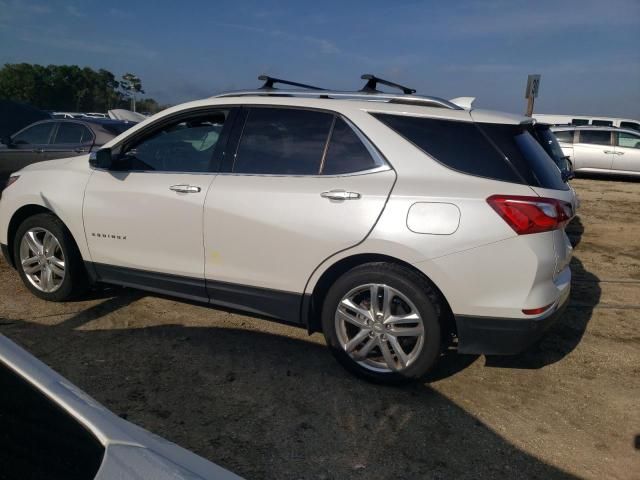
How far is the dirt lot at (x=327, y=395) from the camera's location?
2701 mm

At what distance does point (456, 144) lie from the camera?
3234 mm

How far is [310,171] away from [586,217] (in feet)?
26.9

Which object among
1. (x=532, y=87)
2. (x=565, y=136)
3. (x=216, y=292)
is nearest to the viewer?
(x=216, y=292)

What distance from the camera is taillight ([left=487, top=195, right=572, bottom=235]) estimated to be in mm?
2979

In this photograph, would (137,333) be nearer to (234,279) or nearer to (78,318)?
(78,318)

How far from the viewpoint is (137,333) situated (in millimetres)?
4070

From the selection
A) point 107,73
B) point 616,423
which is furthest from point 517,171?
point 107,73

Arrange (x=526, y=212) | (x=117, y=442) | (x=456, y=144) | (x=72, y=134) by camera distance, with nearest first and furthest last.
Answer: (x=117, y=442) → (x=526, y=212) → (x=456, y=144) → (x=72, y=134)

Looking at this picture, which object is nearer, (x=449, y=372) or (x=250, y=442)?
(x=250, y=442)

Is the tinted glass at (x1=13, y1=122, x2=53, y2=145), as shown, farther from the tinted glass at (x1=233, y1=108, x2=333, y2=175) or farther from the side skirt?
the tinted glass at (x1=233, y1=108, x2=333, y2=175)

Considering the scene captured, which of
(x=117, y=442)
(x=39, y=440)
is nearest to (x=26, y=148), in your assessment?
(x=39, y=440)

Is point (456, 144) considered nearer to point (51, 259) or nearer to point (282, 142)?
point (282, 142)

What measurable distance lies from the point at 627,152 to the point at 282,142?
1572 cm

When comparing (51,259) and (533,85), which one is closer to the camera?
(51,259)
